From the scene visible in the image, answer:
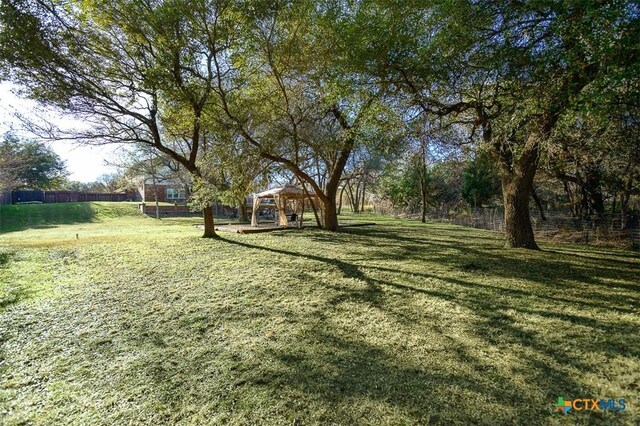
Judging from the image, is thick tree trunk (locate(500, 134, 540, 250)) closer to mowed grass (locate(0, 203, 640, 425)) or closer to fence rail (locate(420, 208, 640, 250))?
mowed grass (locate(0, 203, 640, 425))

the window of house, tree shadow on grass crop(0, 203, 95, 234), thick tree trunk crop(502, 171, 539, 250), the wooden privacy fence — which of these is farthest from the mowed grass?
the window of house

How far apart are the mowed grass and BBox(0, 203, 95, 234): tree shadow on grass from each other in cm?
1521

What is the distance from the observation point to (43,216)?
67.2ft

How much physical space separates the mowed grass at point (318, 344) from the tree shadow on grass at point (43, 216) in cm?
1521

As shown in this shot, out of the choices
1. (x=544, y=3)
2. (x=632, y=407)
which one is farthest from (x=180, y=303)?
(x=544, y=3)

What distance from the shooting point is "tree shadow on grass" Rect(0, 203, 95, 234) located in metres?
17.8

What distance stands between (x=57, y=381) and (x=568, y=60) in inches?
250

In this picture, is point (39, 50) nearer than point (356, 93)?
Yes

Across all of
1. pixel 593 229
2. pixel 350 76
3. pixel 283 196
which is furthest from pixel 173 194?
pixel 593 229

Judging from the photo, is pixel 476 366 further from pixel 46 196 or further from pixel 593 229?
pixel 46 196

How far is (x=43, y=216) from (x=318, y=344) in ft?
80.8

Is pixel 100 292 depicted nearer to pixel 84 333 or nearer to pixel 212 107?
pixel 84 333

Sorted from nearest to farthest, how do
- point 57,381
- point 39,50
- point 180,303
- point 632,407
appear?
point 632,407
point 57,381
point 180,303
point 39,50

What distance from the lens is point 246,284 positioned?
5.32m
